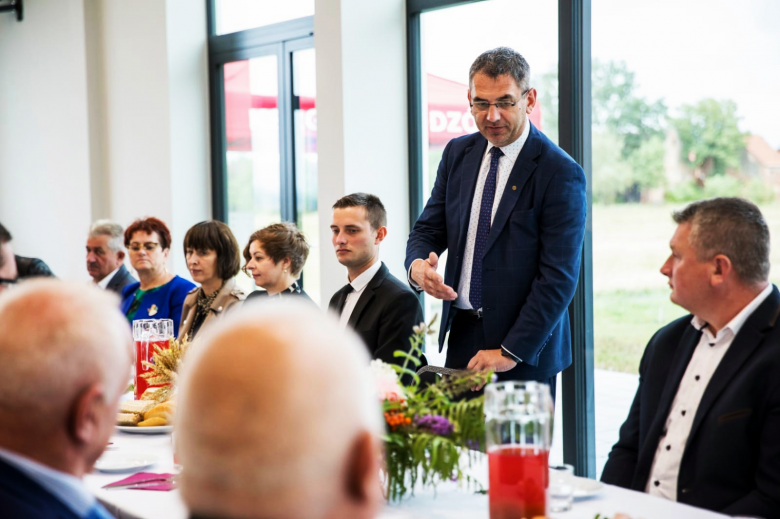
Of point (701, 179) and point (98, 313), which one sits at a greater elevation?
point (701, 179)

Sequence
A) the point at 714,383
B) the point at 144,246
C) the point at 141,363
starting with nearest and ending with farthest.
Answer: the point at 714,383
the point at 141,363
the point at 144,246

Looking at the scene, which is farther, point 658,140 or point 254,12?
point 254,12

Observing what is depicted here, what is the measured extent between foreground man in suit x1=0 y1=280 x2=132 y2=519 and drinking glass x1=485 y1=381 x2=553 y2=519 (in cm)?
66

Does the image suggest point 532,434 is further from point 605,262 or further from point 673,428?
point 605,262

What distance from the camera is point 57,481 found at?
3.73 feet

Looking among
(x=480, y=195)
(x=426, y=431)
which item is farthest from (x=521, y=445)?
(x=480, y=195)

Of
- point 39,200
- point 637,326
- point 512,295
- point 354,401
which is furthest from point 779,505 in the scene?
point 39,200

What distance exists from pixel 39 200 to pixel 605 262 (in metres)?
5.47

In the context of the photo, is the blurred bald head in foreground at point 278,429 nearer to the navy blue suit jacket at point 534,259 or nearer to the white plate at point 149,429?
the white plate at point 149,429

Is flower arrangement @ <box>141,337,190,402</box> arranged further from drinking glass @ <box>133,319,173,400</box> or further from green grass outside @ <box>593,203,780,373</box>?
green grass outside @ <box>593,203,780,373</box>

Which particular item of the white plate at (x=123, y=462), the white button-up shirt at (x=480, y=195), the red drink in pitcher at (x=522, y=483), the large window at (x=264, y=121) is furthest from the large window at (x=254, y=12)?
the red drink in pitcher at (x=522, y=483)

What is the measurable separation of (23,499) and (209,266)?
9.92ft

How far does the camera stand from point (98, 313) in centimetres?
116

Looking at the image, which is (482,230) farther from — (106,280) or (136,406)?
(106,280)
